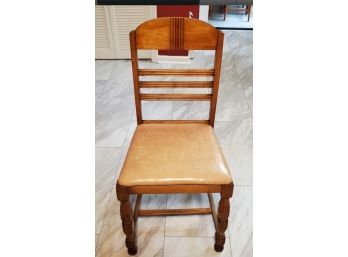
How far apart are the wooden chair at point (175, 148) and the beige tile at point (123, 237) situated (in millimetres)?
68

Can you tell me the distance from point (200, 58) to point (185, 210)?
7.63 ft

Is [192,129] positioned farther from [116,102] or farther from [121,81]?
[121,81]

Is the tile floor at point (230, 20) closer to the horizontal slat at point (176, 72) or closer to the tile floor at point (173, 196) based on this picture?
the tile floor at point (173, 196)

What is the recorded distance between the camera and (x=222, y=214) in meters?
1.11

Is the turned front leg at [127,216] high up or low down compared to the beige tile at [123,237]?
up

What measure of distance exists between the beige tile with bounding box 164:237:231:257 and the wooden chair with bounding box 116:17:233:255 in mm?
40

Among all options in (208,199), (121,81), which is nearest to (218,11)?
(121,81)

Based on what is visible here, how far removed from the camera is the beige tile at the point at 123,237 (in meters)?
1.29

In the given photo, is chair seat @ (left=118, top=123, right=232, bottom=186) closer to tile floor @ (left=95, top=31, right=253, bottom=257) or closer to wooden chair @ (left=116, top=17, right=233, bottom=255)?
wooden chair @ (left=116, top=17, right=233, bottom=255)

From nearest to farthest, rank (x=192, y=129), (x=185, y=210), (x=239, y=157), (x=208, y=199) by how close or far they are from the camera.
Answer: (x=192, y=129), (x=185, y=210), (x=208, y=199), (x=239, y=157)

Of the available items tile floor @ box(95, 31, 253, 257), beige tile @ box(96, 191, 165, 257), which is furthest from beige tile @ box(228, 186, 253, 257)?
beige tile @ box(96, 191, 165, 257)

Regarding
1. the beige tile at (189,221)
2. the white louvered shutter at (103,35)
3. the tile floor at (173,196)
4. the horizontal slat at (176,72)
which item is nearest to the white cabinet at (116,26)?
the white louvered shutter at (103,35)

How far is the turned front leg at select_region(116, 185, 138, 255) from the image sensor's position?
1029 mm

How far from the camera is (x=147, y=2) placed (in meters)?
3.00
